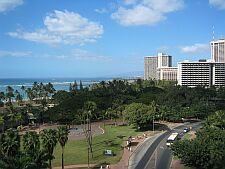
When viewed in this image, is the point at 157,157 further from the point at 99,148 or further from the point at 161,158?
the point at 99,148

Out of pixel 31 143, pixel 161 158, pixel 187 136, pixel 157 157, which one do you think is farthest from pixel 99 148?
pixel 31 143

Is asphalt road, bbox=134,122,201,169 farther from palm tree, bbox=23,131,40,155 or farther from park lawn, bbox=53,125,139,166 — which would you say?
palm tree, bbox=23,131,40,155

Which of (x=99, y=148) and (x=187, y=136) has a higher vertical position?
(x=187, y=136)

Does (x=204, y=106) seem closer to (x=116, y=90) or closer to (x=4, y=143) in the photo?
(x=116, y=90)

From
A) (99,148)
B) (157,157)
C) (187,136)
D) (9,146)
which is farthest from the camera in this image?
(187,136)

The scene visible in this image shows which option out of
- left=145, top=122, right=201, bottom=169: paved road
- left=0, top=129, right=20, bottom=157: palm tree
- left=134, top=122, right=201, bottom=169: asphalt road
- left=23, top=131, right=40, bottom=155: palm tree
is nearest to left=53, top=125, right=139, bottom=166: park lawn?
left=134, top=122, right=201, bottom=169: asphalt road

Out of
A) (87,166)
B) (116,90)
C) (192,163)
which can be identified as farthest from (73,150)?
(116,90)

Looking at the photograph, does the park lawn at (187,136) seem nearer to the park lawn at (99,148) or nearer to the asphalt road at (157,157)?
the asphalt road at (157,157)

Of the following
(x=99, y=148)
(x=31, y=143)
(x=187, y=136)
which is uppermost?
(x=31, y=143)

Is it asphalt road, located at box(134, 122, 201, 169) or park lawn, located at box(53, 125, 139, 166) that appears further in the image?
park lawn, located at box(53, 125, 139, 166)
